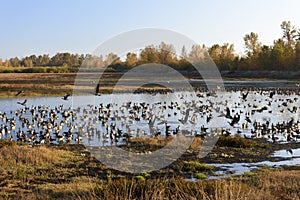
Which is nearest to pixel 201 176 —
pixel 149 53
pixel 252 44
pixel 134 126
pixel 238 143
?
pixel 238 143

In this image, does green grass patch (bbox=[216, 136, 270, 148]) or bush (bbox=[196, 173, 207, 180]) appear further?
green grass patch (bbox=[216, 136, 270, 148])

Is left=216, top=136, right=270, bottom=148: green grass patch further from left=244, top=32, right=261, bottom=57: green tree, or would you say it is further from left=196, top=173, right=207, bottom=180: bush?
left=244, top=32, right=261, bottom=57: green tree

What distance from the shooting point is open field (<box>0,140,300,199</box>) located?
10.1 m

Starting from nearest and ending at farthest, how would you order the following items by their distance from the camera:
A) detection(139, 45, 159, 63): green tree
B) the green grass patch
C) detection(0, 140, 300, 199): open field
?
detection(0, 140, 300, 199): open field → the green grass patch → detection(139, 45, 159, 63): green tree

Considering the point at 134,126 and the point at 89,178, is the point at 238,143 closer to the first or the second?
the point at 134,126

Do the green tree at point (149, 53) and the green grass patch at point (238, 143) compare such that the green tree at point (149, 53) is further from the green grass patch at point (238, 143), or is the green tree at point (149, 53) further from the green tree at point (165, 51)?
the green grass patch at point (238, 143)

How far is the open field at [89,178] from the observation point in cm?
1012

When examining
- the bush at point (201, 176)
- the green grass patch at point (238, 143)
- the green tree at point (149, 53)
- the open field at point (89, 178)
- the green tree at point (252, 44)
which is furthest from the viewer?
the green tree at point (252, 44)

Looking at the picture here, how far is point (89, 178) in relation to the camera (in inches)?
512

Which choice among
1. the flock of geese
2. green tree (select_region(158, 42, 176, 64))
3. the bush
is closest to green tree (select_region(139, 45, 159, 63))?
green tree (select_region(158, 42, 176, 64))

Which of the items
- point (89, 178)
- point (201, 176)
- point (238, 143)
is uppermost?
point (238, 143)

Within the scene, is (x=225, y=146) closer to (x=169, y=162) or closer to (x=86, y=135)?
(x=169, y=162)

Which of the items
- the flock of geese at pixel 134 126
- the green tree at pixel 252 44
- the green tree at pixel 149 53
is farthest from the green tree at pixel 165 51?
the green tree at pixel 252 44

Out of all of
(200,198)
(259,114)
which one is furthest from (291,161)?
(259,114)
